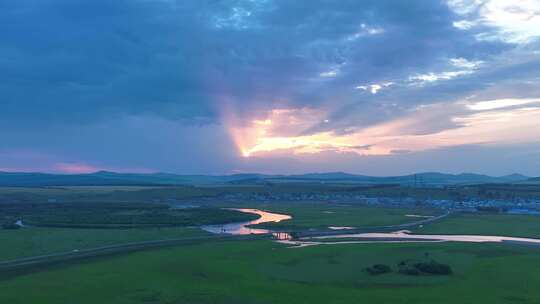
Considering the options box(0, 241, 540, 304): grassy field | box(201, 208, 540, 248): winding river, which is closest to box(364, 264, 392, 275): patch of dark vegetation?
box(0, 241, 540, 304): grassy field

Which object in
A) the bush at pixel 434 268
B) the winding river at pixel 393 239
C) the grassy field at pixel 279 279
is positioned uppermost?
the bush at pixel 434 268

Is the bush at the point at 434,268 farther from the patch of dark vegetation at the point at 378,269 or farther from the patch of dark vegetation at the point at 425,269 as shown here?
the patch of dark vegetation at the point at 378,269

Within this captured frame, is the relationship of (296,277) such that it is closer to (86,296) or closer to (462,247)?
(86,296)

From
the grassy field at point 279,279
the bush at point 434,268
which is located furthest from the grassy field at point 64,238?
the bush at point 434,268

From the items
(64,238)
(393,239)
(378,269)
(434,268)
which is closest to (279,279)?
(378,269)

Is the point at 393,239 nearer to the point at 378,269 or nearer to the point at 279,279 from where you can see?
the point at 378,269

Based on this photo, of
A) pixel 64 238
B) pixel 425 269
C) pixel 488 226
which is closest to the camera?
pixel 425 269
